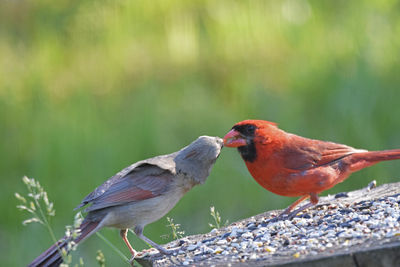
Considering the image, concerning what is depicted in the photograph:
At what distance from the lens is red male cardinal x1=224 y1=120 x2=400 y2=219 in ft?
13.0

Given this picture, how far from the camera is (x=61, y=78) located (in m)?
7.08

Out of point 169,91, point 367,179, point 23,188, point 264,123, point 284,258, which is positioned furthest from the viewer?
point 169,91

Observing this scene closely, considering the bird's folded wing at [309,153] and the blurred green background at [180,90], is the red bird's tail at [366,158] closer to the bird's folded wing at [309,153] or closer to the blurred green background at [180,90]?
the bird's folded wing at [309,153]

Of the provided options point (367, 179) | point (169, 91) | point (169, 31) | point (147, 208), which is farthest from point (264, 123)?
point (169, 31)

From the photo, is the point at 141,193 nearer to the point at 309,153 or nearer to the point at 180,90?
the point at 309,153

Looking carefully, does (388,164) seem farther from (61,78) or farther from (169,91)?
(61,78)

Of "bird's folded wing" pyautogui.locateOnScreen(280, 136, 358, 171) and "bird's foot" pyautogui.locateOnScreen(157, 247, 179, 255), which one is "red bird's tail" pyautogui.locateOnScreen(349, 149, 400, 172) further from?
"bird's foot" pyautogui.locateOnScreen(157, 247, 179, 255)

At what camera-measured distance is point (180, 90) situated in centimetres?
681

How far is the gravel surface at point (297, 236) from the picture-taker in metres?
2.71

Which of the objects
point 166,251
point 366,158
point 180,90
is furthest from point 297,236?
point 180,90

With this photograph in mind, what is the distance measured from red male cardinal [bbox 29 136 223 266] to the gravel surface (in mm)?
235

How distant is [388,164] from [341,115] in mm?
602

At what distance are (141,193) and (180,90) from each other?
3204 millimetres

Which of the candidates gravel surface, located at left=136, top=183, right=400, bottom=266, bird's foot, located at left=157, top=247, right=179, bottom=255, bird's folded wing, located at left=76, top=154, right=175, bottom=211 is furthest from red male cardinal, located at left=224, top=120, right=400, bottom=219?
bird's foot, located at left=157, top=247, right=179, bottom=255
